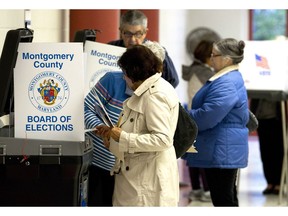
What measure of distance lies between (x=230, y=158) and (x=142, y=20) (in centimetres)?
115

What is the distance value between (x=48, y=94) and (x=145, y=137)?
0.51 metres

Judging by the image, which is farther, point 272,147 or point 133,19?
point 272,147

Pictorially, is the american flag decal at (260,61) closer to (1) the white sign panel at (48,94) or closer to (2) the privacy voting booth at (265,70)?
(2) the privacy voting booth at (265,70)

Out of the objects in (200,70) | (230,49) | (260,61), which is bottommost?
(200,70)

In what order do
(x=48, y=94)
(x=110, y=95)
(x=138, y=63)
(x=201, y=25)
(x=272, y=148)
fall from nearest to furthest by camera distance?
(x=48, y=94), (x=138, y=63), (x=110, y=95), (x=272, y=148), (x=201, y=25)

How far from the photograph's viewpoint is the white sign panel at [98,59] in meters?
5.01

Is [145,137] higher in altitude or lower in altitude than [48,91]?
lower

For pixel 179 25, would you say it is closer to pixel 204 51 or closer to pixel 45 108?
pixel 204 51

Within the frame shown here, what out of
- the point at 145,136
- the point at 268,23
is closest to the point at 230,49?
the point at 145,136

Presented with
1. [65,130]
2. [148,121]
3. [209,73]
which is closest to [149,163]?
[148,121]

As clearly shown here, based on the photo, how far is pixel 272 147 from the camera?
8.38 metres

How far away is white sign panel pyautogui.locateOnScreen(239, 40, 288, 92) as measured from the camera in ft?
24.8
